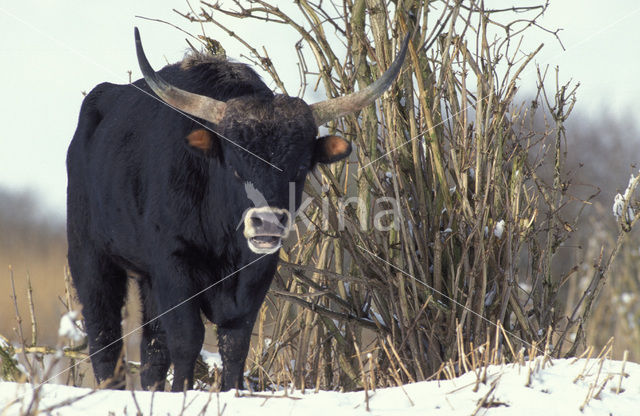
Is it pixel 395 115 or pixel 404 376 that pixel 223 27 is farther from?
pixel 404 376

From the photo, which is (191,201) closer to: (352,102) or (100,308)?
(352,102)

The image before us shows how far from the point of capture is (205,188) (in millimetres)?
4262

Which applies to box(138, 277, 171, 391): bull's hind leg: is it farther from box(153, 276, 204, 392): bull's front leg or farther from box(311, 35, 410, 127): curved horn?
box(311, 35, 410, 127): curved horn

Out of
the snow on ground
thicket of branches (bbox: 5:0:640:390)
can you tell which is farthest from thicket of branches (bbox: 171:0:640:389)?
the snow on ground

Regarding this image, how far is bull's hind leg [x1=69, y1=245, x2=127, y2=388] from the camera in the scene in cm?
484

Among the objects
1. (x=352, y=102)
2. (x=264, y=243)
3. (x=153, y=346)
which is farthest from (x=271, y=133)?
(x=153, y=346)

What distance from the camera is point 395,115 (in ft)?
14.7

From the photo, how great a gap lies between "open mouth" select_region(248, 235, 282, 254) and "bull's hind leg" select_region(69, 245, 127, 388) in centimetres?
163

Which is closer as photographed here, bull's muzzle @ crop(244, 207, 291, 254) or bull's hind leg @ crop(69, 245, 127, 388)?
bull's muzzle @ crop(244, 207, 291, 254)

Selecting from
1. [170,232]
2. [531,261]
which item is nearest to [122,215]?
[170,232]

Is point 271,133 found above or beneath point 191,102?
beneath

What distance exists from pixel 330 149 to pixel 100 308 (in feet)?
6.10

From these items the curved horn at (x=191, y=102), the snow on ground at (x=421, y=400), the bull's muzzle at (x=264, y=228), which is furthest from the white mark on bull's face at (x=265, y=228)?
the snow on ground at (x=421, y=400)

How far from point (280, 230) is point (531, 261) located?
1862 millimetres
